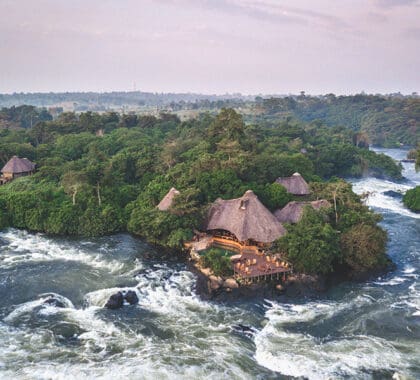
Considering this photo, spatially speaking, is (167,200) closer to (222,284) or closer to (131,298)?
(222,284)

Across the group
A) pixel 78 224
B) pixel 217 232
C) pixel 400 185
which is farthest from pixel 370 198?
pixel 78 224

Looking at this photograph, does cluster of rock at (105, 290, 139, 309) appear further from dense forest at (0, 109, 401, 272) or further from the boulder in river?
dense forest at (0, 109, 401, 272)

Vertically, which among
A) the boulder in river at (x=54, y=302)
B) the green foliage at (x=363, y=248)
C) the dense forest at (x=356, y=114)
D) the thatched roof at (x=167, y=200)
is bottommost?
the boulder in river at (x=54, y=302)

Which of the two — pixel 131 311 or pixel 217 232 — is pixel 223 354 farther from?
pixel 217 232

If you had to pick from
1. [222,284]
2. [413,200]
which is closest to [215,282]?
[222,284]

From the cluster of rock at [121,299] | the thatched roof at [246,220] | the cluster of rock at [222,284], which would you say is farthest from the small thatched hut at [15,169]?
the cluster of rock at [222,284]

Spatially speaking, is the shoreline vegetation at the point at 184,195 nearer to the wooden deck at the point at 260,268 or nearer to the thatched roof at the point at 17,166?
the wooden deck at the point at 260,268

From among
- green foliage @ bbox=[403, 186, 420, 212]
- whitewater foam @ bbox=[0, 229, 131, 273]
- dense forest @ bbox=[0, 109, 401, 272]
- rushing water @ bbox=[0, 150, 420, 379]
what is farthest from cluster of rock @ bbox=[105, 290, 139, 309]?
green foliage @ bbox=[403, 186, 420, 212]
